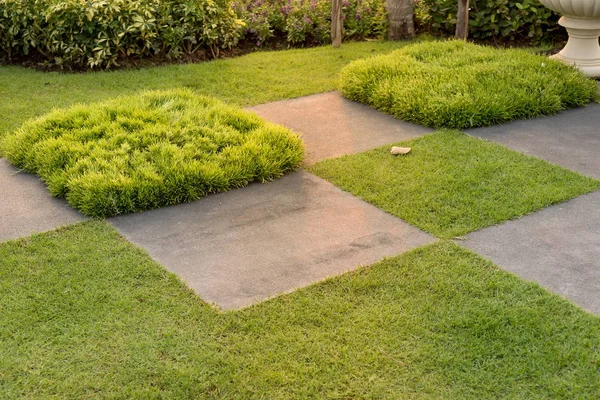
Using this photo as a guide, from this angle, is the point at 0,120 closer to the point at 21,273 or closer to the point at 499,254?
the point at 21,273

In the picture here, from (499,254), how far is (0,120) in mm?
4277

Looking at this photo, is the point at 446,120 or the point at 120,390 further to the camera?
the point at 446,120

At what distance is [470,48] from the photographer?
24.1 feet

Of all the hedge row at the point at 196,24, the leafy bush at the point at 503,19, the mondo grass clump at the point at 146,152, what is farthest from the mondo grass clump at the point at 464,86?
the hedge row at the point at 196,24

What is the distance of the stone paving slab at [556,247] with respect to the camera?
3.73m

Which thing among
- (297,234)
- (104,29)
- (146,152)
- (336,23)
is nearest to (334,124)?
(146,152)

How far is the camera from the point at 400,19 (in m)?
8.83

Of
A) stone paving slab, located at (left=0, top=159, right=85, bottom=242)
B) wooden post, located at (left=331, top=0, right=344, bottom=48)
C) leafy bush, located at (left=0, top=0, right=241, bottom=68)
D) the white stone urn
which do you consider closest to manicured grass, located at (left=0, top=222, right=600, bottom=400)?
stone paving slab, located at (left=0, top=159, right=85, bottom=242)

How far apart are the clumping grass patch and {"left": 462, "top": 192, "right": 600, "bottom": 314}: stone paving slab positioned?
0.34 feet

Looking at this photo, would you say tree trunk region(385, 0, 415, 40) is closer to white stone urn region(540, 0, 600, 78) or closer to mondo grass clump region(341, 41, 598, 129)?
mondo grass clump region(341, 41, 598, 129)

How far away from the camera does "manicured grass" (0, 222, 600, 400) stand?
10.1 feet

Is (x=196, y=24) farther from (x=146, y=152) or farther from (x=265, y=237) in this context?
(x=265, y=237)

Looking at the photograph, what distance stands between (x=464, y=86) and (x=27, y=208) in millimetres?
3484

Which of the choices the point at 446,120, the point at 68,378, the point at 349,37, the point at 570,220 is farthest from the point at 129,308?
the point at 349,37
